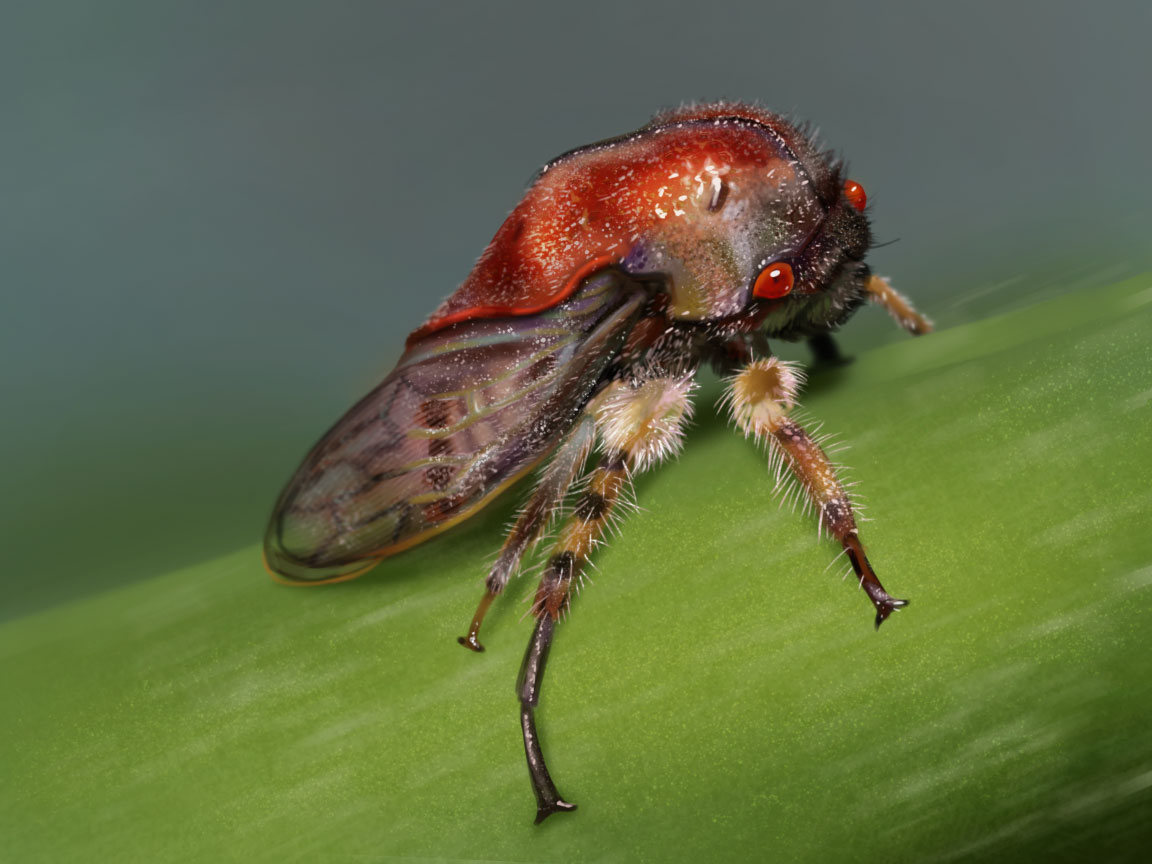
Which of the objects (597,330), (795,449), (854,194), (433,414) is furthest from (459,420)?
(854,194)

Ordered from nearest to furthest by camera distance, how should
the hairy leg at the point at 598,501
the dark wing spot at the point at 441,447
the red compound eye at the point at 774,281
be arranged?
the hairy leg at the point at 598,501 < the dark wing spot at the point at 441,447 < the red compound eye at the point at 774,281

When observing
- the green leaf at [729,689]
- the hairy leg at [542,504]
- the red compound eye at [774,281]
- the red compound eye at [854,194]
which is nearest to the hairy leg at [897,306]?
the red compound eye at [854,194]

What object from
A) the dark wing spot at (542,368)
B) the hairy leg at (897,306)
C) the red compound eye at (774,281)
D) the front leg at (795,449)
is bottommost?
the hairy leg at (897,306)

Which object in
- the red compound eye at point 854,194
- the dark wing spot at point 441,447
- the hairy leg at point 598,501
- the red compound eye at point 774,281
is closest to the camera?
the hairy leg at point 598,501

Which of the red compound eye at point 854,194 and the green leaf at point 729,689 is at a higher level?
the red compound eye at point 854,194

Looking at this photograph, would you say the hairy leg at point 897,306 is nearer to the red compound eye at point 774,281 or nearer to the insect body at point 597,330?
the insect body at point 597,330

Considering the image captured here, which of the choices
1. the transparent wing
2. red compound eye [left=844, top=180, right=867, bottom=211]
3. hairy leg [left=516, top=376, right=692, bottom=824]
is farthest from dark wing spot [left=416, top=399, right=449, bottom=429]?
red compound eye [left=844, top=180, right=867, bottom=211]

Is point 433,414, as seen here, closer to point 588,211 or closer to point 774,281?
point 588,211

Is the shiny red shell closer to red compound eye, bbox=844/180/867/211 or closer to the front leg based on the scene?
red compound eye, bbox=844/180/867/211

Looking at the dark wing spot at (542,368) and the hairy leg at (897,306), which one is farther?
the hairy leg at (897,306)
